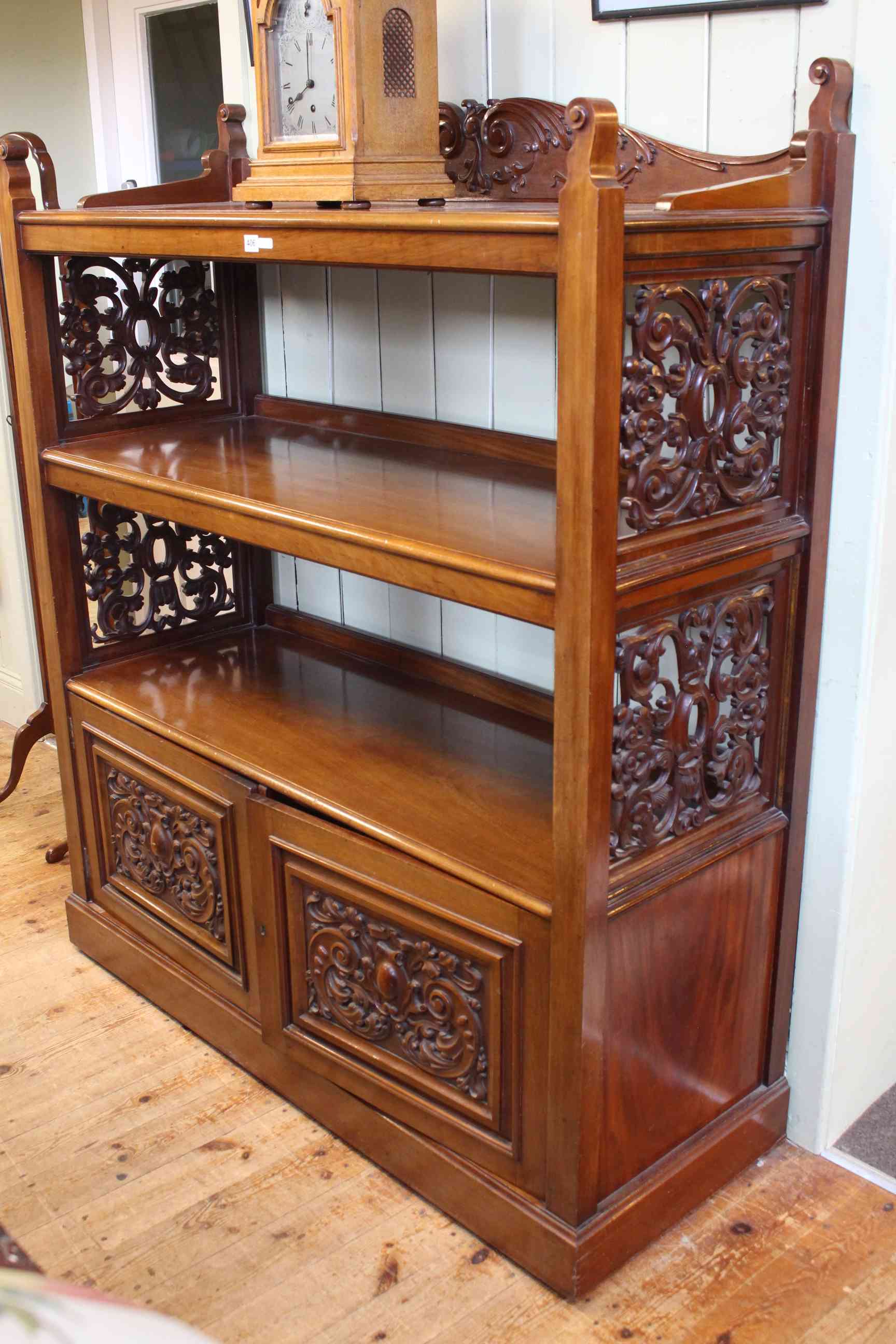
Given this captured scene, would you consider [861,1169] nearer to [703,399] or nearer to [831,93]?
[703,399]

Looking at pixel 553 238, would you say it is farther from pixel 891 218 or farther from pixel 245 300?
pixel 245 300

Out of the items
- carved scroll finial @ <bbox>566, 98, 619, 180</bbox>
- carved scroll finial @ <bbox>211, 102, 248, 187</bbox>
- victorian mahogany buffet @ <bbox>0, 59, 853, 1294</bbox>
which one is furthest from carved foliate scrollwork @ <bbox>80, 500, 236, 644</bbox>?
carved scroll finial @ <bbox>566, 98, 619, 180</bbox>

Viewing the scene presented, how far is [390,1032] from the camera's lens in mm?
2135

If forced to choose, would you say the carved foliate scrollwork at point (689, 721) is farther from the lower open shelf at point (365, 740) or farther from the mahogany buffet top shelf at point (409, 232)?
the mahogany buffet top shelf at point (409, 232)

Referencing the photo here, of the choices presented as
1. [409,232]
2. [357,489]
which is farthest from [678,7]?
[357,489]

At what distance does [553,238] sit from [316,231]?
457mm

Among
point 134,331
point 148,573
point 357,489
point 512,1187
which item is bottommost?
point 512,1187

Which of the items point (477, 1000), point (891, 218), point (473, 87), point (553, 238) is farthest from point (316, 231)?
point (477, 1000)

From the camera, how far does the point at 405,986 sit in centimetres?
206

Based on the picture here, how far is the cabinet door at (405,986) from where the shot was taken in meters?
Answer: 1.90

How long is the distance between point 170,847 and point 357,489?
2.73 feet

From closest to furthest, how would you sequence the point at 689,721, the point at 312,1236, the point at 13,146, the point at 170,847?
the point at 689,721
the point at 312,1236
the point at 13,146
the point at 170,847

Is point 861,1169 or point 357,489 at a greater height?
point 357,489

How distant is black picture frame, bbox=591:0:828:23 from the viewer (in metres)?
1.82
